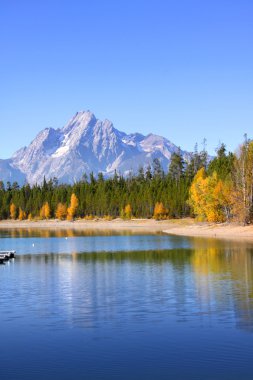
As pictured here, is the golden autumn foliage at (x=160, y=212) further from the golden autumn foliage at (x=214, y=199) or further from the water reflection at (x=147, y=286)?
the water reflection at (x=147, y=286)

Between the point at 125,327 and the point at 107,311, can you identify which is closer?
the point at 125,327

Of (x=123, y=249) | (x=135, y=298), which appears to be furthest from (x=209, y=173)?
(x=135, y=298)

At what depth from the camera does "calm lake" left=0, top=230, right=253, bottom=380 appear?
25.4 metres

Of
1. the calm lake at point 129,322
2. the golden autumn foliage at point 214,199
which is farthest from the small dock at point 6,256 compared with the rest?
the golden autumn foliage at point 214,199

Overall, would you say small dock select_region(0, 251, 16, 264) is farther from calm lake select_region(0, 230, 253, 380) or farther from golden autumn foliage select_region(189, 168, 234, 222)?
golden autumn foliage select_region(189, 168, 234, 222)

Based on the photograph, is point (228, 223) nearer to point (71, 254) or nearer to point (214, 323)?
point (71, 254)

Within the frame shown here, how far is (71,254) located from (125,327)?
5005cm

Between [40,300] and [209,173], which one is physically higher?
[209,173]

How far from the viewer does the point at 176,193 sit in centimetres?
18888

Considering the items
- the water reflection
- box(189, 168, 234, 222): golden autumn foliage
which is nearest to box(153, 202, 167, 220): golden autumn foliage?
box(189, 168, 234, 222): golden autumn foliage

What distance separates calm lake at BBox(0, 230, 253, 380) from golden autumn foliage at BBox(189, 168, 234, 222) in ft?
218

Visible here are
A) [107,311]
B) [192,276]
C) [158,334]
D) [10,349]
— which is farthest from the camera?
[192,276]

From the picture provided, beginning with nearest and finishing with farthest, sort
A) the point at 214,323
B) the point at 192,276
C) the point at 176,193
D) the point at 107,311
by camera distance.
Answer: the point at 214,323 → the point at 107,311 → the point at 192,276 → the point at 176,193

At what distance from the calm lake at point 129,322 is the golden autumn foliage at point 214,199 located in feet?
218
